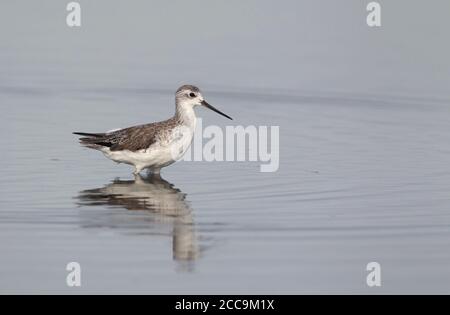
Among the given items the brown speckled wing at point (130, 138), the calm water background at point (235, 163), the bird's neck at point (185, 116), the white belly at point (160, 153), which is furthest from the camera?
the bird's neck at point (185, 116)

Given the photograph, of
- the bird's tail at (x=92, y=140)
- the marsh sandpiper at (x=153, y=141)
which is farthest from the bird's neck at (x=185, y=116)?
the bird's tail at (x=92, y=140)

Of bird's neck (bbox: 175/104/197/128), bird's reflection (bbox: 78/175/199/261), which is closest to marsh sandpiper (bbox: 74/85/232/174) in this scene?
bird's neck (bbox: 175/104/197/128)

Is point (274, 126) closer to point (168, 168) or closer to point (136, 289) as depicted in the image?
point (168, 168)

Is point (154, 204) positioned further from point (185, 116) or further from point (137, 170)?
point (185, 116)

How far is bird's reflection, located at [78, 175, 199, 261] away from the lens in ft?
41.3

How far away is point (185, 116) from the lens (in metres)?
16.8

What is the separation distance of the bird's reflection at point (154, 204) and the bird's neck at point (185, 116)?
36.3 inches

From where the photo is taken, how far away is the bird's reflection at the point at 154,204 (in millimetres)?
12596

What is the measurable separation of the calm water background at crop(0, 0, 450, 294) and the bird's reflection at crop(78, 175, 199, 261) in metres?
0.03

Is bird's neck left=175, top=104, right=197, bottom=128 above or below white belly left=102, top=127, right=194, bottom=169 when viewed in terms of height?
above

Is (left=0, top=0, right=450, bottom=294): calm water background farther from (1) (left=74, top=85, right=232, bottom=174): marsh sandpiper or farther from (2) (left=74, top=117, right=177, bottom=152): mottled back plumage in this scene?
(2) (left=74, top=117, right=177, bottom=152): mottled back plumage

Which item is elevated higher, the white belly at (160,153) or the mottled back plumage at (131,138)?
the mottled back plumage at (131,138)

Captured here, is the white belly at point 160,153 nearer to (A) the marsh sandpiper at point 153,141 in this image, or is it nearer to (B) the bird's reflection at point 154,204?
(A) the marsh sandpiper at point 153,141

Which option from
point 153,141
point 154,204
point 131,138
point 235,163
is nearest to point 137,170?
point 131,138
